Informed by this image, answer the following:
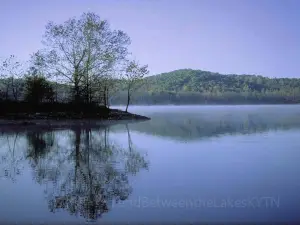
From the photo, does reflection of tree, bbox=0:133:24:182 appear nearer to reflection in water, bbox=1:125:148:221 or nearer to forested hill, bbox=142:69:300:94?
reflection in water, bbox=1:125:148:221

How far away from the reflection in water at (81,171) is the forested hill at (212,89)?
397 ft

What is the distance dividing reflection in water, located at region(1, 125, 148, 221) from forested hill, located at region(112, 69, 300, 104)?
12088 centimetres

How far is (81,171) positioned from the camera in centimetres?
1005

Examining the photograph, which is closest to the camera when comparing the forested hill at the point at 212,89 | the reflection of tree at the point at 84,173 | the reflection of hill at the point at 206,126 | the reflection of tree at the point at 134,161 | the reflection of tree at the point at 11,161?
the reflection of tree at the point at 84,173

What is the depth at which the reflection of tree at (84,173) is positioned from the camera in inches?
271

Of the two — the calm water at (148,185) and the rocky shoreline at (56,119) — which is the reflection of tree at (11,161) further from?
the rocky shoreline at (56,119)

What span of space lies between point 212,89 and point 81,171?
163616 millimetres

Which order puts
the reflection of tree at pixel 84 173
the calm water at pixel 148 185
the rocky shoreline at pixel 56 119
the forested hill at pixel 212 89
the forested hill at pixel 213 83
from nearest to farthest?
the calm water at pixel 148 185 < the reflection of tree at pixel 84 173 < the rocky shoreline at pixel 56 119 < the forested hill at pixel 212 89 < the forested hill at pixel 213 83

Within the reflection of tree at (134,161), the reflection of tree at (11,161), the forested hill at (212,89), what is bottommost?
the reflection of tree at (11,161)

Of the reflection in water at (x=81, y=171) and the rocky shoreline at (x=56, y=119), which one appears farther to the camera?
the rocky shoreline at (x=56, y=119)

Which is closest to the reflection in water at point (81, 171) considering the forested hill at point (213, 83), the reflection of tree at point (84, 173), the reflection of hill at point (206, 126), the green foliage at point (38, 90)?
the reflection of tree at point (84, 173)

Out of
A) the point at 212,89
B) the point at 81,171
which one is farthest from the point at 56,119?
the point at 212,89

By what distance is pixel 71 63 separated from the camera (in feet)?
125

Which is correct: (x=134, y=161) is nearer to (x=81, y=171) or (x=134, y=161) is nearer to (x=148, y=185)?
(x=81, y=171)
